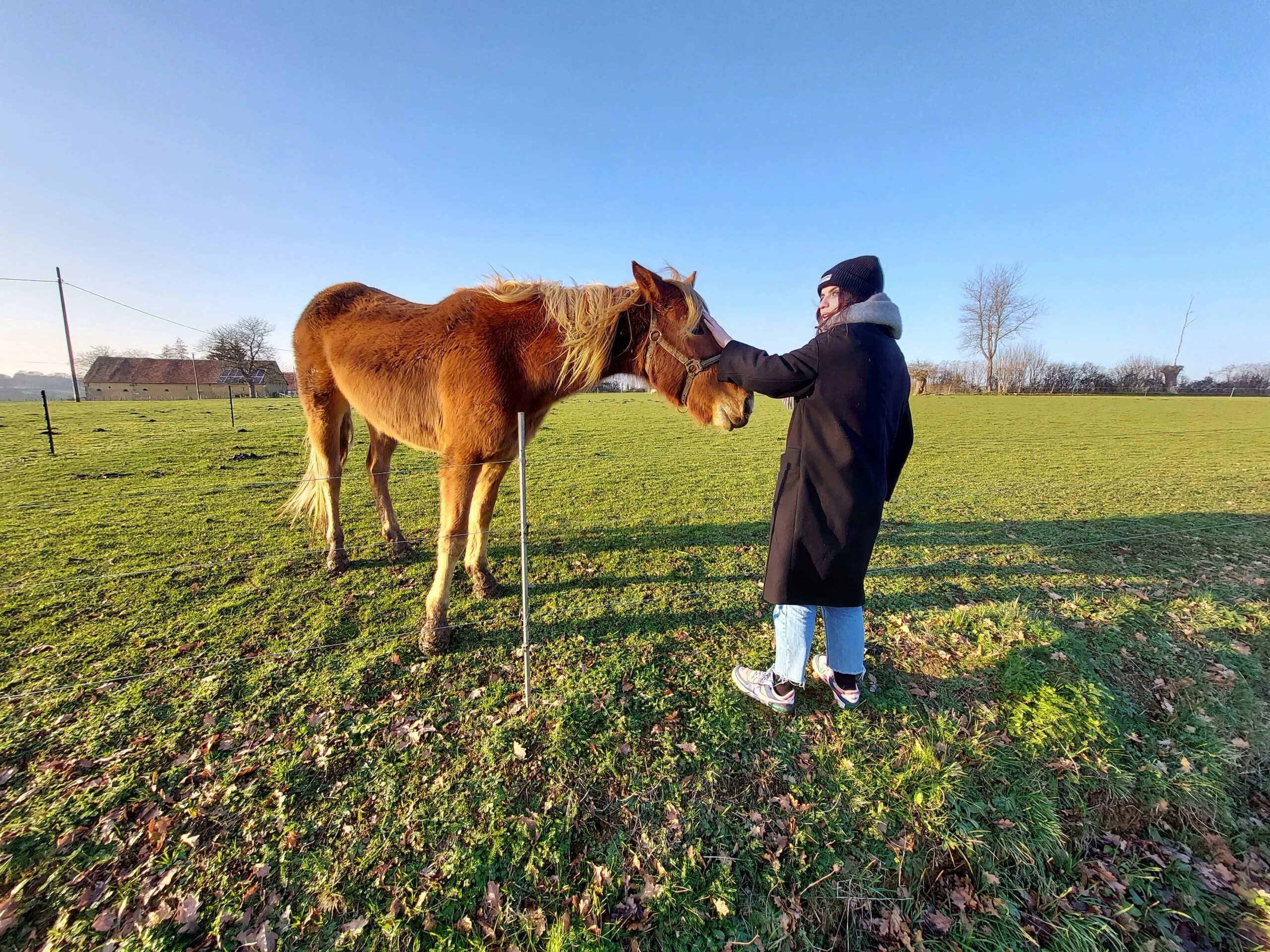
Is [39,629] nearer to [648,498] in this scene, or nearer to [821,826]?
[821,826]

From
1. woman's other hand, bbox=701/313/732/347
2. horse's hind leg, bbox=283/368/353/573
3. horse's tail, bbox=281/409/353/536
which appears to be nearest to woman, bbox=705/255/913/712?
woman's other hand, bbox=701/313/732/347

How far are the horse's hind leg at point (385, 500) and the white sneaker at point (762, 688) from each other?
3.60 m

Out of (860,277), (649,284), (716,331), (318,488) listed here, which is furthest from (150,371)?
(860,277)

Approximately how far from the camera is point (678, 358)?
9.61 ft

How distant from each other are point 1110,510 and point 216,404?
34.5m

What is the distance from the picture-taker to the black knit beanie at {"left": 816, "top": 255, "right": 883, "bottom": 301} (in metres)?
2.34

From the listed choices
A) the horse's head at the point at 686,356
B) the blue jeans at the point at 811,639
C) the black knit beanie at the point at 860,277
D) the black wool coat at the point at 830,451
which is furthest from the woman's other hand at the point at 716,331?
the blue jeans at the point at 811,639

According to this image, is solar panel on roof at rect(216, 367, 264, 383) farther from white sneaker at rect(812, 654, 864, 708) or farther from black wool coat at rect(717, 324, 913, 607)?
white sneaker at rect(812, 654, 864, 708)

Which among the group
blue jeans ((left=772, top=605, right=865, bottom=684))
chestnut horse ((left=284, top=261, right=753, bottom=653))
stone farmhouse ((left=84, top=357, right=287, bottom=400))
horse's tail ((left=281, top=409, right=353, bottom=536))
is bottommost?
blue jeans ((left=772, top=605, right=865, bottom=684))

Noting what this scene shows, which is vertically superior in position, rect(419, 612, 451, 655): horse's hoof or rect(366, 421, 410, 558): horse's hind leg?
rect(366, 421, 410, 558): horse's hind leg

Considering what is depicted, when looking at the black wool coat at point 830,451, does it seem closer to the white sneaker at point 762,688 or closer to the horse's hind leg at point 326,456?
the white sneaker at point 762,688

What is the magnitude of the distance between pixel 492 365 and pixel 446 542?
1.25m

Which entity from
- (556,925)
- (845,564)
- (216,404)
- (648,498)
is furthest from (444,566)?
(216,404)

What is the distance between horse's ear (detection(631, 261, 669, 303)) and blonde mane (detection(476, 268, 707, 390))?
0.22 feet
